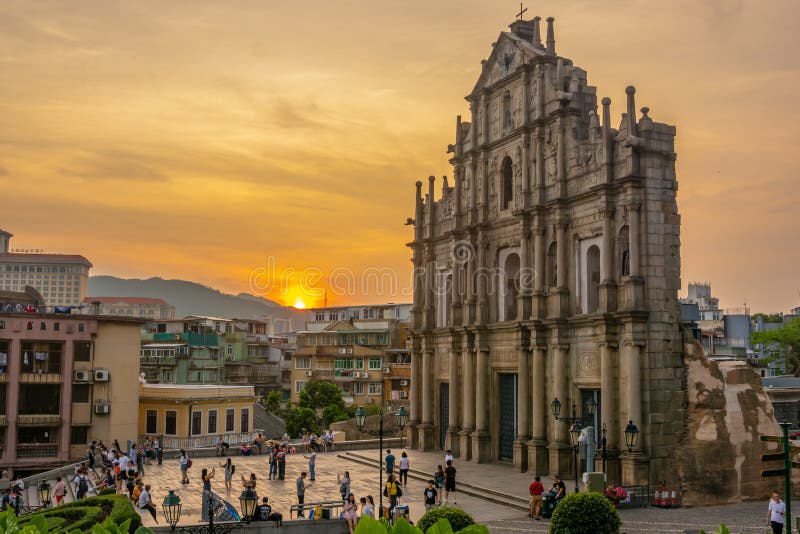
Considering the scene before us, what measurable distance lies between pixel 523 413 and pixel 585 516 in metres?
15.9

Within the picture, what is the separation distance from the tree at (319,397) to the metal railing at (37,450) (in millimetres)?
23704

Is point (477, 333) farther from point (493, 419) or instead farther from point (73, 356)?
point (73, 356)

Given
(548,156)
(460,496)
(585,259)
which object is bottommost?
(460,496)

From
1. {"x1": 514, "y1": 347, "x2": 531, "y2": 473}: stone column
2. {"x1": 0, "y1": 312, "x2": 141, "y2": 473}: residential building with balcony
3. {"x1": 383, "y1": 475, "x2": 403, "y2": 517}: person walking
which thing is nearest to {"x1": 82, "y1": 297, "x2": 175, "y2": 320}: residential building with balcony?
{"x1": 0, "y1": 312, "x2": 141, "y2": 473}: residential building with balcony

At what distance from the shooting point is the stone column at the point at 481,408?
4128 centimetres

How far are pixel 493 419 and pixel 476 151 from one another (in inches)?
546

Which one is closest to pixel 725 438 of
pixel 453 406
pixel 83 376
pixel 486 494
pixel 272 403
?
pixel 486 494

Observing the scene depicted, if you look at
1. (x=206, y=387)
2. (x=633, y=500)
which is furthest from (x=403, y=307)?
(x=633, y=500)

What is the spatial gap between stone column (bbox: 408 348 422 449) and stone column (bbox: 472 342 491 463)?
22.1ft

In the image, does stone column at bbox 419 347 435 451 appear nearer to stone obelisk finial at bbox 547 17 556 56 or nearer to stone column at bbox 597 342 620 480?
stone column at bbox 597 342 620 480

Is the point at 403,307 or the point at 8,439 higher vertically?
the point at 403,307

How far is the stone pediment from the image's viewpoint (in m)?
40.8

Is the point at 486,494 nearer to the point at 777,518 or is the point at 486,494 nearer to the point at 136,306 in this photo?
the point at 777,518

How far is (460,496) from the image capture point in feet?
111
